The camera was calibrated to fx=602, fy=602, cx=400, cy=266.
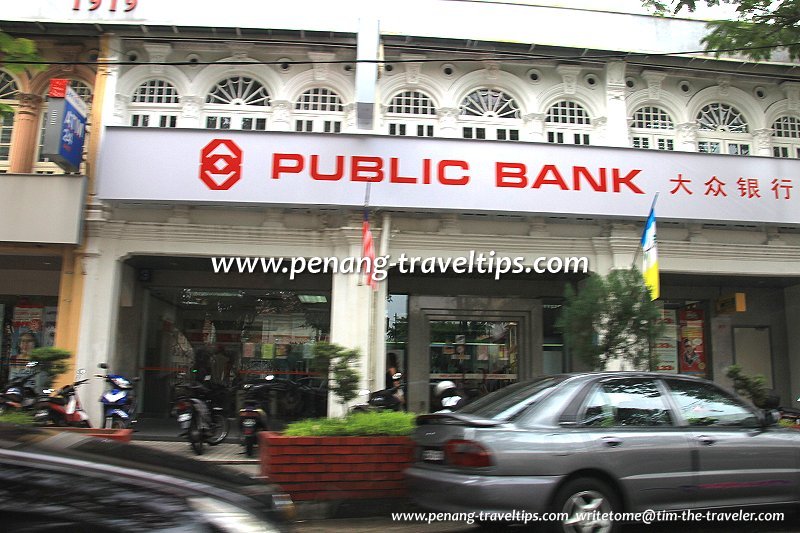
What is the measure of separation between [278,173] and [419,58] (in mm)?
3727

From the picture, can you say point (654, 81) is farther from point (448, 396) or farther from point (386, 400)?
point (386, 400)

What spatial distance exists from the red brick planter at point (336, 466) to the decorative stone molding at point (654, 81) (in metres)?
9.26

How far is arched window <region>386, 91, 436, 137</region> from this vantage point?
38.1ft

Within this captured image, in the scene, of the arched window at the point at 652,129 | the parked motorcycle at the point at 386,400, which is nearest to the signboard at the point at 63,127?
the parked motorcycle at the point at 386,400

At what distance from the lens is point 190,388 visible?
981cm

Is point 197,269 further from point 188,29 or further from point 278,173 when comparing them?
point 188,29

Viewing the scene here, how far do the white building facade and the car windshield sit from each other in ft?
16.4

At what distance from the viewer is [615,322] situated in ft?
27.3

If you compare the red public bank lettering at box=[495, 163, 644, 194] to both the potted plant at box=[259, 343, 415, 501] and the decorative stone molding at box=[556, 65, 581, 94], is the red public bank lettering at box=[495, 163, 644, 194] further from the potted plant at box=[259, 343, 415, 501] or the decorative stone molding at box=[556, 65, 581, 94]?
the potted plant at box=[259, 343, 415, 501]

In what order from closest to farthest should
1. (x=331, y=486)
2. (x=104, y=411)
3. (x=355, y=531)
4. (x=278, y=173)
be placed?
(x=355, y=531) < (x=331, y=486) < (x=104, y=411) < (x=278, y=173)

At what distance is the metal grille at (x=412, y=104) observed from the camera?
1176 centimetres

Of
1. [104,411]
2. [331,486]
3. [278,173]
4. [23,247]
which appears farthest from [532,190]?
[23,247]

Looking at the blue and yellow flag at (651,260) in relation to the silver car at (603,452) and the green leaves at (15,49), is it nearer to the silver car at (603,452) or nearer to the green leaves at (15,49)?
the silver car at (603,452)

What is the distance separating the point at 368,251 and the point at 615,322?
395 centimetres
